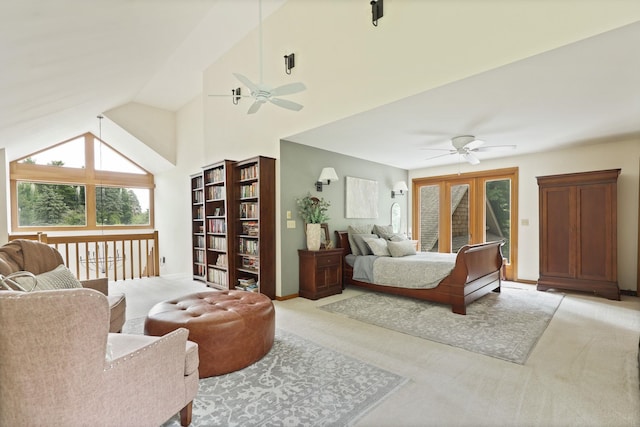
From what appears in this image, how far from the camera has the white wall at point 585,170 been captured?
4.57 meters

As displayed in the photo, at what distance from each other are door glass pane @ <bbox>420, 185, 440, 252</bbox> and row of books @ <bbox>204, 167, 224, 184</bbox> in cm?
465

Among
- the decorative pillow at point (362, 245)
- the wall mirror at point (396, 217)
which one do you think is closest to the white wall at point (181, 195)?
the decorative pillow at point (362, 245)

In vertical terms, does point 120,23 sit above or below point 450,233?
above

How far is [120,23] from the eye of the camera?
2.87 metres

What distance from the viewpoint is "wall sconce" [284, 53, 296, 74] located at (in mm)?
4137

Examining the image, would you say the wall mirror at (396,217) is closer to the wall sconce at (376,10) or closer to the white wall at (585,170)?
the white wall at (585,170)

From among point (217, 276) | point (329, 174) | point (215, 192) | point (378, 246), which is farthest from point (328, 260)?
point (215, 192)

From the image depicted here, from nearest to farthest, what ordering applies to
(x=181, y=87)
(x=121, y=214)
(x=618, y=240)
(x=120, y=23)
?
(x=120, y=23), (x=618, y=240), (x=181, y=87), (x=121, y=214)

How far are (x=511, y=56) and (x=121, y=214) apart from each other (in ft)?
27.4

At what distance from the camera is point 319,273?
14.7 ft

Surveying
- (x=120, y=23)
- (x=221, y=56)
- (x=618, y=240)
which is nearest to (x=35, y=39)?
(x=120, y=23)

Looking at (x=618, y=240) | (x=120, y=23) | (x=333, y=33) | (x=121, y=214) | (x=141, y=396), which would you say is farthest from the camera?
(x=121, y=214)

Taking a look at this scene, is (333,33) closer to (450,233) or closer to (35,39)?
(35,39)

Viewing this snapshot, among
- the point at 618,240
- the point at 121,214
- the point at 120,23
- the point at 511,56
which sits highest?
the point at 120,23
